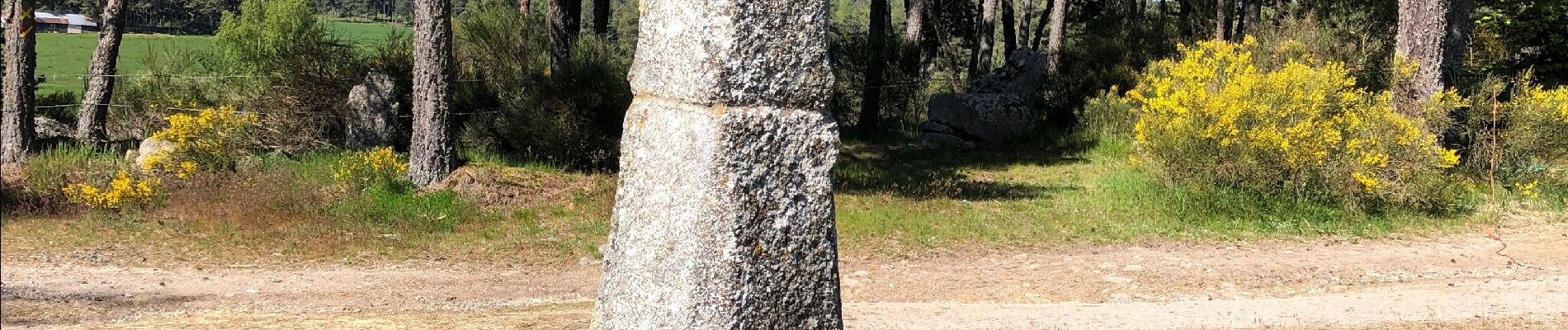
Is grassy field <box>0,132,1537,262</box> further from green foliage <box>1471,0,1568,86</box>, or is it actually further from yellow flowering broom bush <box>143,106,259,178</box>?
green foliage <box>1471,0,1568,86</box>

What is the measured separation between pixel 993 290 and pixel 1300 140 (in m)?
4.91

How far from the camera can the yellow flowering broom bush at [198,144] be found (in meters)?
14.6

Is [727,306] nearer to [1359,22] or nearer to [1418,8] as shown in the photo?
[1418,8]

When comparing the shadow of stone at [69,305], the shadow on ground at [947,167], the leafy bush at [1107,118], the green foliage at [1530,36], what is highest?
the green foliage at [1530,36]

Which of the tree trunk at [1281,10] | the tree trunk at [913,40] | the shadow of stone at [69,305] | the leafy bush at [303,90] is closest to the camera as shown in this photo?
the shadow of stone at [69,305]

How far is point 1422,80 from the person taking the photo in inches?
599

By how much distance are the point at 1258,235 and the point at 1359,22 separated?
1664 cm

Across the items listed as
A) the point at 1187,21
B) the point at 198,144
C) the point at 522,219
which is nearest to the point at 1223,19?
the point at 1187,21

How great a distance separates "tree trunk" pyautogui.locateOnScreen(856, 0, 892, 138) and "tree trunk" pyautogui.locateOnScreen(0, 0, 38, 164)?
14.0 m

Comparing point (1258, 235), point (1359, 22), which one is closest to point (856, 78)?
point (1359, 22)

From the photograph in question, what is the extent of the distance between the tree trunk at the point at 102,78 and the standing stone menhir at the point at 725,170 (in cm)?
1533

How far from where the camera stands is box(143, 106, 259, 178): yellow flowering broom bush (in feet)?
47.8

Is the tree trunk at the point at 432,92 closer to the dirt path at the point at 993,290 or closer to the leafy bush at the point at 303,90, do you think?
the leafy bush at the point at 303,90

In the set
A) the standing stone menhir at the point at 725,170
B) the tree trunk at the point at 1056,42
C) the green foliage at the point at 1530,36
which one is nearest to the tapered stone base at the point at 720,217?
the standing stone menhir at the point at 725,170
